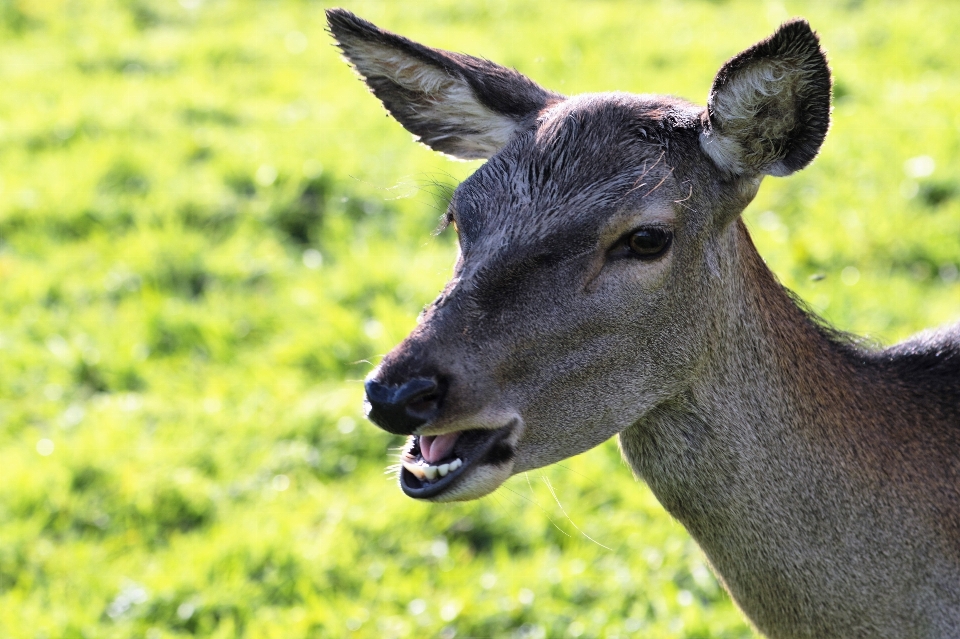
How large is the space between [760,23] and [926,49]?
1.42 metres

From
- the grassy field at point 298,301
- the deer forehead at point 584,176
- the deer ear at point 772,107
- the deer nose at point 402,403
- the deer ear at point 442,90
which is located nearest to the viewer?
the deer nose at point 402,403

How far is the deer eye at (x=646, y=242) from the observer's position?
286cm

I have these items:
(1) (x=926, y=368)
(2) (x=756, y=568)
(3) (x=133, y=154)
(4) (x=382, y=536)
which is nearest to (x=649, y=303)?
(2) (x=756, y=568)

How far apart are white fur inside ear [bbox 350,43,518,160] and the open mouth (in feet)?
3.30

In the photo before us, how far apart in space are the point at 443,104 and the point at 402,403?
4.13ft

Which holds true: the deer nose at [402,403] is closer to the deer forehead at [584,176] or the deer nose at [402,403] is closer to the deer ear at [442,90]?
the deer forehead at [584,176]

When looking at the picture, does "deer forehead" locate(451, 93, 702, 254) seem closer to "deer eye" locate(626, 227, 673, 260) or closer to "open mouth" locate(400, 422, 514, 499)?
"deer eye" locate(626, 227, 673, 260)

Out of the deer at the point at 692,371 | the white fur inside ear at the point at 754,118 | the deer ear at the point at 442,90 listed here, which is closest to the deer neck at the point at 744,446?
the deer at the point at 692,371

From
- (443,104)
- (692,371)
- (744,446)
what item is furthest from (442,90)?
(744,446)

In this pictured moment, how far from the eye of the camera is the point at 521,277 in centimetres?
281

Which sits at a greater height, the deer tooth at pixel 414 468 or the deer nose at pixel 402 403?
the deer nose at pixel 402 403

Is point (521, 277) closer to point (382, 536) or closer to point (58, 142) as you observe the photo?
point (382, 536)

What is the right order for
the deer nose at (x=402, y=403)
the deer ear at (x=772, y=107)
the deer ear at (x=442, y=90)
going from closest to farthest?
the deer nose at (x=402, y=403) → the deer ear at (x=772, y=107) → the deer ear at (x=442, y=90)

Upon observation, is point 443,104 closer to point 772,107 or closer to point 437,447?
point 772,107
